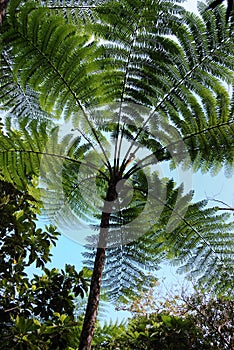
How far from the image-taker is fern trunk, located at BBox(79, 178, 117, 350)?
1917 millimetres

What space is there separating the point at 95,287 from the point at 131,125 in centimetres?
124

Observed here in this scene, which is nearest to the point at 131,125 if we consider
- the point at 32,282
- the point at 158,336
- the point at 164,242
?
the point at 164,242

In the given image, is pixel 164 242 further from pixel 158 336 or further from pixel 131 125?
pixel 158 336

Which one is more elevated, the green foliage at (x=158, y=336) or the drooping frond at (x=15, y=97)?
the drooping frond at (x=15, y=97)

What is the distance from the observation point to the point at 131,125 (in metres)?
2.81

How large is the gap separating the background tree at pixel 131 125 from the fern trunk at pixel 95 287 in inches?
0.5

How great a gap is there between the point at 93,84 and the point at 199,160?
0.92m

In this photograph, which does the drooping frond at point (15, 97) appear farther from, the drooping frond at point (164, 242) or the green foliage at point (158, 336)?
the green foliage at point (158, 336)

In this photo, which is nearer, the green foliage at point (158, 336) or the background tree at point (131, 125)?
the background tree at point (131, 125)

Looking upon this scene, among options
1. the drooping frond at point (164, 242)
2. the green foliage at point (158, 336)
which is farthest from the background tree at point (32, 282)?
the green foliage at point (158, 336)

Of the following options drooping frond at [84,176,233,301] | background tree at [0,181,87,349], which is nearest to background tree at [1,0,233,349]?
drooping frond at [84,176,233,301]

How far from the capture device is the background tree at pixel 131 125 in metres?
2.42

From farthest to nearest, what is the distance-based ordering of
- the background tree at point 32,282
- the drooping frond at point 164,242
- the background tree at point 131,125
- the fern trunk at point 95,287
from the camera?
the background tree at point 32,282 → the drooping frond at point 164,242 → the background tree at point 131,125 → the fern trunk at point 95,287

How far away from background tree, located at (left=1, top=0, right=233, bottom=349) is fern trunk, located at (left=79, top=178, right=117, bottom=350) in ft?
0.04
